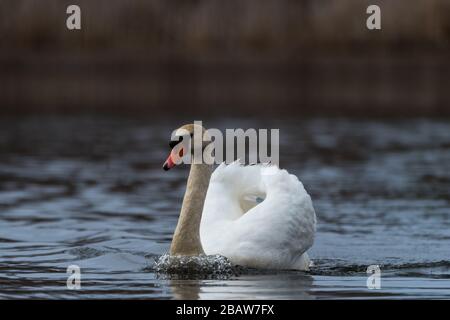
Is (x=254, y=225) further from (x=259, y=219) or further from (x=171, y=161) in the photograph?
(x=171, y=161)

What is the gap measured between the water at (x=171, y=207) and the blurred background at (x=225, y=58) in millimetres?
2462

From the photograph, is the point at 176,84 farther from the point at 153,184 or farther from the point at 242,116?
the point at 153,184

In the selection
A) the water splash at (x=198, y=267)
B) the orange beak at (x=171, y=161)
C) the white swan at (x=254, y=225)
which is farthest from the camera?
the white swan at (x=254, y=225)

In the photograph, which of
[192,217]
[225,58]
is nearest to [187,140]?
[192,217]

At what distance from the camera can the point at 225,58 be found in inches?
1084

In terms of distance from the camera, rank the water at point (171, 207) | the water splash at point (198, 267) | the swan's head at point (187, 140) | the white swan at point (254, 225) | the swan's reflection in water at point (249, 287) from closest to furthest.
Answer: the swan's reflection in water at point (249, 287), the water at point (171, 207), the swan's head at point (187, 140), the water splash at point (198, 267), the white swan at point (254, 225)

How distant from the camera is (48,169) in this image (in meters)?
16.9

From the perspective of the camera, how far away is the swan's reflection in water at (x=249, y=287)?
8367mm

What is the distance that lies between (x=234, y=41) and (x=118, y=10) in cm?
252

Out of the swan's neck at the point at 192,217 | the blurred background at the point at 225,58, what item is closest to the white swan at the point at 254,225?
the swan's neck at the point at 192,217

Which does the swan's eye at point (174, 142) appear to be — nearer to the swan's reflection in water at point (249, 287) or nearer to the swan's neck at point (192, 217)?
the swan's neck at point (192, 217)

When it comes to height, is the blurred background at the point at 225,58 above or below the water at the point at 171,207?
above

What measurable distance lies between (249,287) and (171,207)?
504 cm

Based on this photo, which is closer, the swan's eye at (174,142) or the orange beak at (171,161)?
the orange beak at (171,161)
